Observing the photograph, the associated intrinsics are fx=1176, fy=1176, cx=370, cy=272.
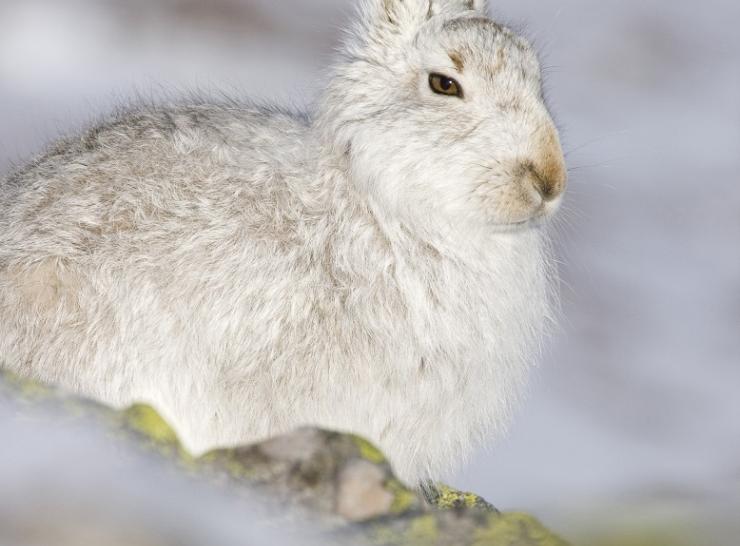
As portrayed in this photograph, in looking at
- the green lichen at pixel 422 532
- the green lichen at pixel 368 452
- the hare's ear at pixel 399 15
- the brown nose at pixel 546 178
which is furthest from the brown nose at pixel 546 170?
the green lichen at pixel 422 532

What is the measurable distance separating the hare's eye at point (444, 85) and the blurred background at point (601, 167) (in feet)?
2.04

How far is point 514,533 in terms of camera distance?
8.66 ft

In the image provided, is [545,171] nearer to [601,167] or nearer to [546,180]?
[546,180]

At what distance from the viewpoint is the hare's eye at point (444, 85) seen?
13.0 ft

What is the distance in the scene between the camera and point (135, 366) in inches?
146

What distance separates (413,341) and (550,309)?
83 centimetres

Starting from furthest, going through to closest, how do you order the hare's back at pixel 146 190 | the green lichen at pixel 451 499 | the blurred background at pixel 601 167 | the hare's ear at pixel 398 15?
the blurred background at pixel 601 167, the hare's ear at pixel 398 15, the green lichen at pixel 451 499, the hare's back at pixel 146 190

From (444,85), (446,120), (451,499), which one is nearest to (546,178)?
(446,120)

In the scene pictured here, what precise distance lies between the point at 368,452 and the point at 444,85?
167 centimetres

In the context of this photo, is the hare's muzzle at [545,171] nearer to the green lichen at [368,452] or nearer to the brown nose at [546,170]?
the brown nose at [546,170]

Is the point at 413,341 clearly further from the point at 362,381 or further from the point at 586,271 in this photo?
the point at 586,271

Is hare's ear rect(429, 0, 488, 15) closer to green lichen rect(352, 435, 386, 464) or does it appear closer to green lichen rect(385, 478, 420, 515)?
green lichen rect(352, 435, 386, 464)

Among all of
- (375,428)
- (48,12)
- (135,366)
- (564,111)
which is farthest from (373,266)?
(48,12)

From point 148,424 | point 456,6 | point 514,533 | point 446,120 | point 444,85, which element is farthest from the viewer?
point 456,6
